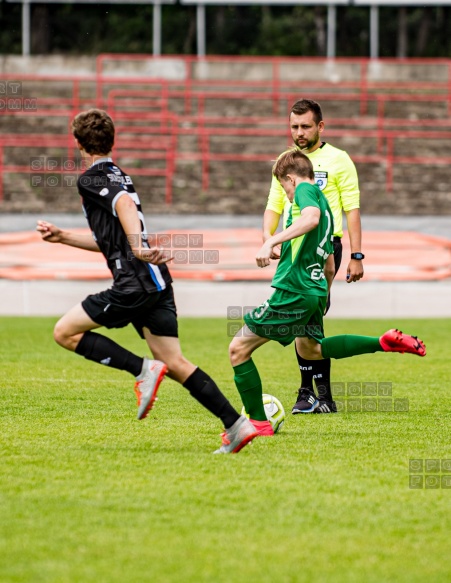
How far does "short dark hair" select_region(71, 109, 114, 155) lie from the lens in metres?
5.72

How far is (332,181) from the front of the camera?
7504 mm

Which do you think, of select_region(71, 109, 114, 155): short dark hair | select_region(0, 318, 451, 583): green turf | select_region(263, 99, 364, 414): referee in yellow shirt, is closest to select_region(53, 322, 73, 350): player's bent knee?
select_region(0, 318, 451, 583): green turf

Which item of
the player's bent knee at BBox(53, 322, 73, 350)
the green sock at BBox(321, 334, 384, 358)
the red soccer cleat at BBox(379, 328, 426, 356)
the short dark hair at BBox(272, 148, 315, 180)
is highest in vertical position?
the short dark hair at BBox(272, 148, 315, 180)

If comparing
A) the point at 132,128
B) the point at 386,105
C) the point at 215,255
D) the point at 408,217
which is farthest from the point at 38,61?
the point at 215,255

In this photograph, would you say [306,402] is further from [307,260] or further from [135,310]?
[135,310]

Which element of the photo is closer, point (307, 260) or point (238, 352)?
point (238, 352)

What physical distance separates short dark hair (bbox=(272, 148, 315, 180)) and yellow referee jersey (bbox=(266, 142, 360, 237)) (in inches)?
42.6

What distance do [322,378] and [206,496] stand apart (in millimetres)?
2890

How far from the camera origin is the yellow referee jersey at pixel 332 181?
24.5 ft

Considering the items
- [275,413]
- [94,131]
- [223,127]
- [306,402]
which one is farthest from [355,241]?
[223,127]

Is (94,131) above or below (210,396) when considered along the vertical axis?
above

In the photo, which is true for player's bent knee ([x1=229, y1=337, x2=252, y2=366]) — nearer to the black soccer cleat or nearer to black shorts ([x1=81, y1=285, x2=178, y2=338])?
black shorts ([x1=81, y1=285, x2=178, y2=338])

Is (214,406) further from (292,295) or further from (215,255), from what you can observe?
(215,255)

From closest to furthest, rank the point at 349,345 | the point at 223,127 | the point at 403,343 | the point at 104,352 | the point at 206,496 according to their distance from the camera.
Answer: the point at 206,496 → the point at 104,352 → the point at 403,343 → the point at 349,345 → the point at 223,127
